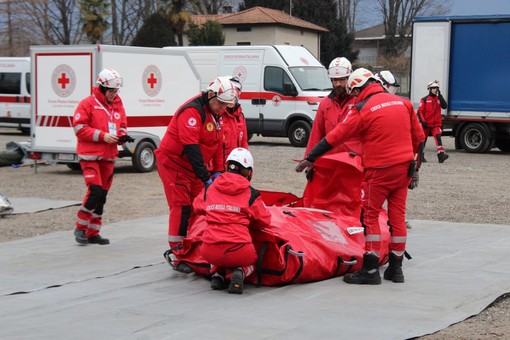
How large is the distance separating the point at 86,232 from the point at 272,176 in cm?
809

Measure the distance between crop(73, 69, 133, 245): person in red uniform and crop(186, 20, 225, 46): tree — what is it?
139 ft

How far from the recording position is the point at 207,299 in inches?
277

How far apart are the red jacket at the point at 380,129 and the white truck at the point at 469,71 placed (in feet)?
52.3

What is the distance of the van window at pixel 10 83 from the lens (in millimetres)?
28906

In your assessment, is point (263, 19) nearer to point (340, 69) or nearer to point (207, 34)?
point (207, 34)

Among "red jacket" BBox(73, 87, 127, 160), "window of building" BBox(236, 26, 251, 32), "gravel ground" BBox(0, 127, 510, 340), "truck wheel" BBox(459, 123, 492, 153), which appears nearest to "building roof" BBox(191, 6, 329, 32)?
"window of building" BBox(236, 26, 251, 32)

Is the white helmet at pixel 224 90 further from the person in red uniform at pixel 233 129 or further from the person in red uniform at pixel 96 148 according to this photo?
the person in red uniform at pixel 96 148

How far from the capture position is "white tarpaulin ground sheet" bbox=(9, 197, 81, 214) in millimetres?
12656

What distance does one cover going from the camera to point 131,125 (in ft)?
58.2

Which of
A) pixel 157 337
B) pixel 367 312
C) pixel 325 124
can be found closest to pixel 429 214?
pixel 325 124

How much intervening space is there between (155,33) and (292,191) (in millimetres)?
36909

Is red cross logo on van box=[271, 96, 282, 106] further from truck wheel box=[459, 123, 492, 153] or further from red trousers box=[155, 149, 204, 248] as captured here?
red trousers box=[155, 149, 204, 248]

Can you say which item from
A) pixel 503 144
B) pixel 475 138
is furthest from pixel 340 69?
pixel 503 144

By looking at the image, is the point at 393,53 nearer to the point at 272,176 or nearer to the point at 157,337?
the point at 272,176
